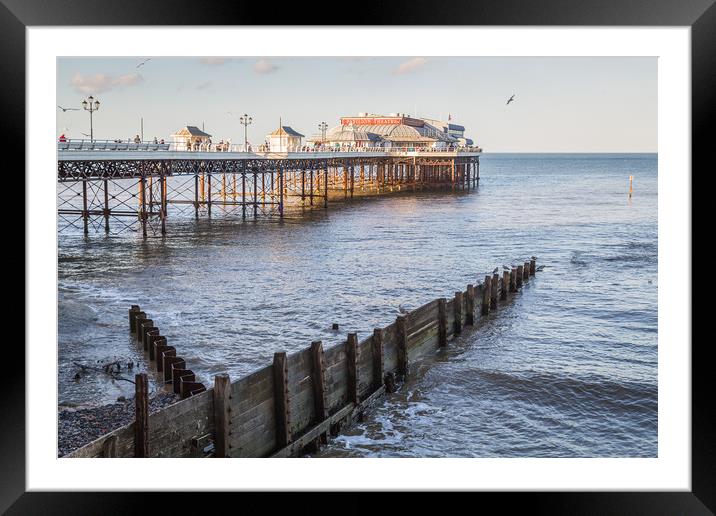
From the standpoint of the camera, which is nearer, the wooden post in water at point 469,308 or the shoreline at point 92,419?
the shoreline at point 92,419

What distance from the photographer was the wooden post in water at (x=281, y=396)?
9.90 m

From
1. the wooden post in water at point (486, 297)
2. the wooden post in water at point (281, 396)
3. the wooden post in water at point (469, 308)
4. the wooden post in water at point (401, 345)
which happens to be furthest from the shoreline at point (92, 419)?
the wooden post in water at point (486, 297)

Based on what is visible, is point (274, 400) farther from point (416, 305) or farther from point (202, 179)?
point (202, 179)

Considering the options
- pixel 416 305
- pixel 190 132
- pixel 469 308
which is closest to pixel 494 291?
pixel 416 305

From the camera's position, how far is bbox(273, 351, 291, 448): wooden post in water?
9.90 metres

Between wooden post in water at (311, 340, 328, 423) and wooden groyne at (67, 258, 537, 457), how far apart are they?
1 cm

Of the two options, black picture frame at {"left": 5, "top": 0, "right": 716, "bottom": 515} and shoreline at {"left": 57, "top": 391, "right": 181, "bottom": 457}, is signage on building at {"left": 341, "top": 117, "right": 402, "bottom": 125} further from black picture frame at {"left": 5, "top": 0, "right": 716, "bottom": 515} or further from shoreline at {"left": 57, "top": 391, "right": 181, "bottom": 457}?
black picture frame at {"left": 5, "top": 0, "right": 716, "bottom": 515}

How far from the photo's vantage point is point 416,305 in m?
21.2

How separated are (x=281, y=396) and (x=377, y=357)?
2923 millimetres

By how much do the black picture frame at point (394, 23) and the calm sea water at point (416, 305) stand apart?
3.68 m

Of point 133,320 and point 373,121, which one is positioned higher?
point 373,121

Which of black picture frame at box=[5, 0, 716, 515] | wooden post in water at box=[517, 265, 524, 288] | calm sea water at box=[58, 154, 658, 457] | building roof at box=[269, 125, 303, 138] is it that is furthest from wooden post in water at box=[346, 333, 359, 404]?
building roof at box=[269, 125, 303, 138]

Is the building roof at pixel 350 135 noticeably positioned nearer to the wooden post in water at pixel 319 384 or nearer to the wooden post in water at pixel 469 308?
the wooden post in water at pixel 469 308
